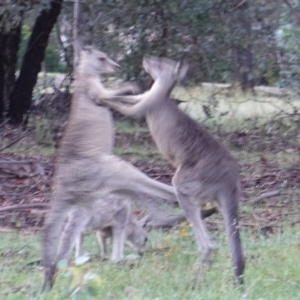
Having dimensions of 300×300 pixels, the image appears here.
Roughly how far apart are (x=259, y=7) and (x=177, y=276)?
18.2ft

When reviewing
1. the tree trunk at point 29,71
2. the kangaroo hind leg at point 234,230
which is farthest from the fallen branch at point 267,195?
the tree trunk at point 29,71

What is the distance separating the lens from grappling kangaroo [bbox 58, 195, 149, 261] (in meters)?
6.11

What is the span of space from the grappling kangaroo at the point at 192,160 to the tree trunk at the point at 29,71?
6093mm

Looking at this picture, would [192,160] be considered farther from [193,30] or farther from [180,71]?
[193,30]

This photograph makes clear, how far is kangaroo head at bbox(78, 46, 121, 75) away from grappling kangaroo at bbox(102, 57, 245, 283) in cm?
33

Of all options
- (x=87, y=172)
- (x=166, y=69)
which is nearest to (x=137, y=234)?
(x=87, y=172)

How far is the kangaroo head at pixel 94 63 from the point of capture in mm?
6758

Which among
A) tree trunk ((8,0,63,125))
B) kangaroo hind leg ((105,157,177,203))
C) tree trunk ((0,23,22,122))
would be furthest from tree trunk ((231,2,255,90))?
kangaroo hind leg ((105,157,177,203))

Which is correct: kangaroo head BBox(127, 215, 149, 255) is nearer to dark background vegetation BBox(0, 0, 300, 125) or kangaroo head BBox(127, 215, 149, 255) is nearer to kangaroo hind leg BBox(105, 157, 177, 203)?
kangaroo hind leg BBox(105, 157, 177, 203)

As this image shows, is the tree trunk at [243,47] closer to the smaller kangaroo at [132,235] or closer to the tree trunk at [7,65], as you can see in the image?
the tree trunk at [7,65]

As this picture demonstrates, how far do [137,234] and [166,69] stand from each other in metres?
1.35

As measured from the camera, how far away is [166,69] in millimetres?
6855

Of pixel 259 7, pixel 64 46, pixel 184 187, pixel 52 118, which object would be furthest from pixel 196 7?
pixel 184 187

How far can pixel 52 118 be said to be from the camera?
1354 centimetres
